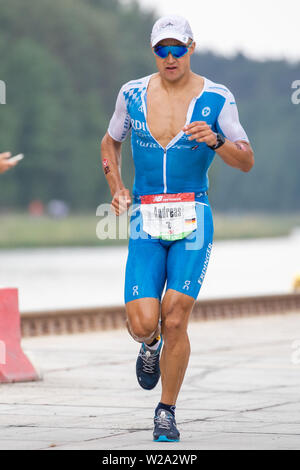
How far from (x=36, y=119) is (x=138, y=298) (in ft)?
266

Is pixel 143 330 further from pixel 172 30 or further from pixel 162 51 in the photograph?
pixel 172 30

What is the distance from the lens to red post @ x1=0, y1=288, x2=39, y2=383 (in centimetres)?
938

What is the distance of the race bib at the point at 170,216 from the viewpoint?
23.1 feet

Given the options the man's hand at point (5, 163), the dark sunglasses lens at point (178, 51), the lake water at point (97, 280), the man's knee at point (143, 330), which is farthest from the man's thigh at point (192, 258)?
the lake water at point (97, 280)

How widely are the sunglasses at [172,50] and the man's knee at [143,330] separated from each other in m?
1.56

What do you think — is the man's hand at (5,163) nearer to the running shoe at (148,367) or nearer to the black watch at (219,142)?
the black watch at (219,142)

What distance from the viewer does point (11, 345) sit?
958 cm

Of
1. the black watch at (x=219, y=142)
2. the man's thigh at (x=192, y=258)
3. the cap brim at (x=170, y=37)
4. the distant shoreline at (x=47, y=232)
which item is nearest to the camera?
the black watch at (x=219, y=142)

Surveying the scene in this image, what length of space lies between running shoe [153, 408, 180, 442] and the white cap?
7.01ft

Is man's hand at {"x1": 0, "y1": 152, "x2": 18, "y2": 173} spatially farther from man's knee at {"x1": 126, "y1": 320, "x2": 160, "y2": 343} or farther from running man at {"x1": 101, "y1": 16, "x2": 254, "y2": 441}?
man's knee at {"x1": 126, "y1": 320, "x2": 160, "y2": 343}

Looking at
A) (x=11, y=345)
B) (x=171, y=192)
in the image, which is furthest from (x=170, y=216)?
(x=11, y=345)

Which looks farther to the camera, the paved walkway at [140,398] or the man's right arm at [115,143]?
the man's right arm at [115,143]

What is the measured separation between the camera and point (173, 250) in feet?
23.2

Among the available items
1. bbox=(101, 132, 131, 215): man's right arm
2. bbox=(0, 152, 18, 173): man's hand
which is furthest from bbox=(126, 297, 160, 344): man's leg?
bbox=(0, 152, 18, 173): man's hand
